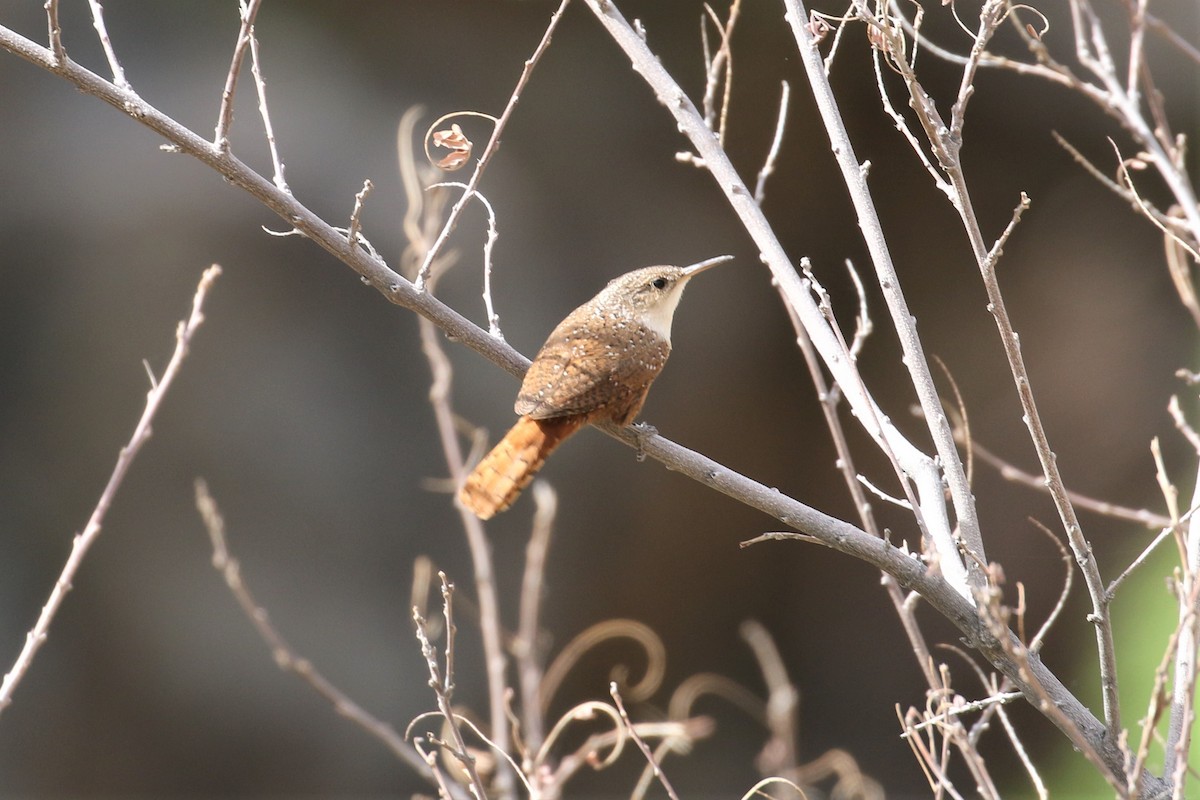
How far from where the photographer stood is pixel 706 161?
2.73 m

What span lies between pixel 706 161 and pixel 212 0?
4.48 meters

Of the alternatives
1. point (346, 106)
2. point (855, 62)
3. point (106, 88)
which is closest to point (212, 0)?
point (346, 106)

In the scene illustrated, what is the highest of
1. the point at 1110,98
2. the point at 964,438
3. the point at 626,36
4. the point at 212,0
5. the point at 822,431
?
the point at 212,0

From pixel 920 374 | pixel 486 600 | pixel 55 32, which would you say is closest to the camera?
pixel 55 32

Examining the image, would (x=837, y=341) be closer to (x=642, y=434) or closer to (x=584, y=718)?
(x=642, y=434)

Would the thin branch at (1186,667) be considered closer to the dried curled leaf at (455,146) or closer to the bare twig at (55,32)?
the dried curled leaf at (455,146)

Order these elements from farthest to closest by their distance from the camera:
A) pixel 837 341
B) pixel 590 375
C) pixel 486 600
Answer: pixel 486 600
pixel 590 375
pixel 837 341

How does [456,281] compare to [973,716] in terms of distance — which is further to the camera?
[973,716]

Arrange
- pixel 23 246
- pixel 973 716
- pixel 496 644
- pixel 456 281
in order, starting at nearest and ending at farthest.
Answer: pixel 496 644, pixel 23 246, pixel 456 281, pixel 973 716

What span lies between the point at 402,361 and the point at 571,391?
361 cm

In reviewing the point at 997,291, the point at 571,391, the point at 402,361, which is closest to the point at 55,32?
the point at 571,391

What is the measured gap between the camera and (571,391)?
279cm

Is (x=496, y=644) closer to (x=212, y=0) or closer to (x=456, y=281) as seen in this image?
(x=456, y=281)

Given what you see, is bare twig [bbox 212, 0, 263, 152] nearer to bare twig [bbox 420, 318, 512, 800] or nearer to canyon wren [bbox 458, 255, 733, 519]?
bare twig [bbox 420, 318, 512, 800]
